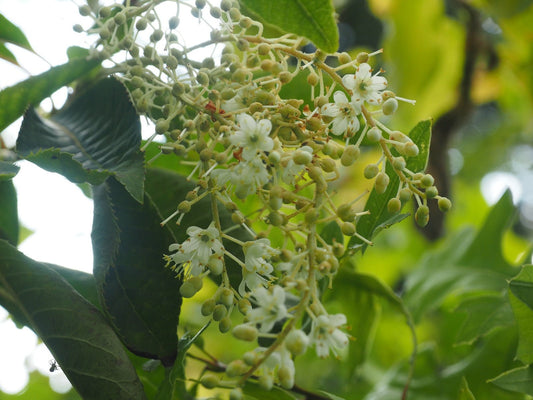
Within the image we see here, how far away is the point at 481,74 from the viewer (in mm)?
2211

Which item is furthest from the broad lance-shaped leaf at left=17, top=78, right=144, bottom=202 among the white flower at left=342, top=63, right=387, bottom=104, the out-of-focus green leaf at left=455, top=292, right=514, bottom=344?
the out-of-focus green leaf at left=455, top=292, right=514, bottom=344

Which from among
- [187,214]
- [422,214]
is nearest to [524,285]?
[422,214]

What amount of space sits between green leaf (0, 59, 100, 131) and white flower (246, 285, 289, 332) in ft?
1.32

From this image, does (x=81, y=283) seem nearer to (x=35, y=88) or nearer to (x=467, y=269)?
(x=35, y=88)

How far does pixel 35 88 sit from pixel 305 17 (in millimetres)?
361

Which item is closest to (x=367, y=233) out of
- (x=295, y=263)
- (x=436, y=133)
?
(x=295, y=263)

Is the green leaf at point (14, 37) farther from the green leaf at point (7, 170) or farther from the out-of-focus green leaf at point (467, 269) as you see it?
the out-of-focus green leaf at point (467, 269)

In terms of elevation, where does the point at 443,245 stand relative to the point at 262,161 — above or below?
below

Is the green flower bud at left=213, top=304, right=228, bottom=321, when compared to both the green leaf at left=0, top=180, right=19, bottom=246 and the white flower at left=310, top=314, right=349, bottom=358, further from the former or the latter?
the green leaf at left=0, top=180, right=19, bottom=246

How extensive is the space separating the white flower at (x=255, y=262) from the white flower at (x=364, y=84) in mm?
173

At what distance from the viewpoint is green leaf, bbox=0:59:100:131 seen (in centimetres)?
67

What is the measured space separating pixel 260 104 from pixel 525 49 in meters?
1.79

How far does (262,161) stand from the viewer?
523 millimetres

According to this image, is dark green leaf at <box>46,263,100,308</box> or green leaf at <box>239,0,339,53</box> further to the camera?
dark green leaf at <box>46,263,100,308</box>
